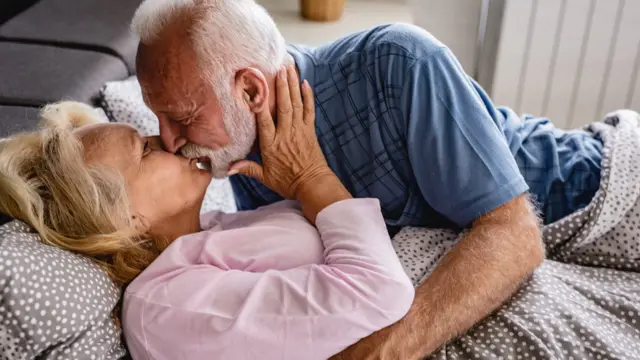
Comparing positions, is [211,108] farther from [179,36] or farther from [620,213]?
[620,213]

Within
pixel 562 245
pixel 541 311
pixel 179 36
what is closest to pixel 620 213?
pixel 562 245

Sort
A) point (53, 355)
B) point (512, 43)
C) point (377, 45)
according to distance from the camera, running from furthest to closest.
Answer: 1. point (512, 43)
2. point (377, 45)
3. point (53, 355)

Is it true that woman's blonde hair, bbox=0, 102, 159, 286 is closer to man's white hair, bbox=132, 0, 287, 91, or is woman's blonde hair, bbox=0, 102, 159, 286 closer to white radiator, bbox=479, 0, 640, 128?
man's white hair, bbox=132, 0, 287, 91

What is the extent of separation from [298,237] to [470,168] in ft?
1.11

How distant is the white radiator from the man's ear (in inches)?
57.9

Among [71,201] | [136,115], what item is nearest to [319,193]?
[71,201]

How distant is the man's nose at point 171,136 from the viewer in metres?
1.30

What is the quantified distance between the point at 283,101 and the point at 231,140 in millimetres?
125

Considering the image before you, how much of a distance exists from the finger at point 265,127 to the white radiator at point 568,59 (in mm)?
1445

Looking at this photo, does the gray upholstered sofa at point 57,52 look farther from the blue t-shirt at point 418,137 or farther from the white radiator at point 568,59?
the white radiator at point 568,59

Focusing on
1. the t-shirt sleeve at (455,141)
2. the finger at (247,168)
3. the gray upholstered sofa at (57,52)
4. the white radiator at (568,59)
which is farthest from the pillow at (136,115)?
the white radiator at (568,59)

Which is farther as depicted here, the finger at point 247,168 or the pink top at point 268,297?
the finger at point 247,168

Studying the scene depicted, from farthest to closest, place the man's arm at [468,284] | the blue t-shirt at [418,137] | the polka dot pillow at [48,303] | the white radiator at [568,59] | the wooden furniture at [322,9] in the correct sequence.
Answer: the wooden furniture at [322,9] < the white radiator at [568,59] < the blue t-shirt at [418,137] < the man's arm at [468,284] < the polka dot pillow at [48,303]

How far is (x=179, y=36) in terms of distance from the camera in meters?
1.23
